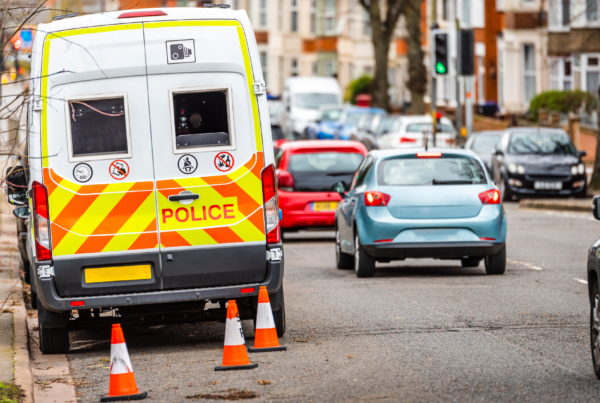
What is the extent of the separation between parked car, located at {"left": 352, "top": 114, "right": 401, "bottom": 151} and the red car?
18108 millimetres

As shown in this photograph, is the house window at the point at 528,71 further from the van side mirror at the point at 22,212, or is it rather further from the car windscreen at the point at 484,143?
the van side mirror at the point at 22,212

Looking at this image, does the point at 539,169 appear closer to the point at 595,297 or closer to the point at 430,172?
the point at 430,172

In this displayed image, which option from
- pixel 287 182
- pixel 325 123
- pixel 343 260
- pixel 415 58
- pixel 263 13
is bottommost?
pixel 325 123

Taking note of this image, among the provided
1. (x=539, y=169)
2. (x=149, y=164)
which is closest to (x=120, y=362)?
(x=149, y=164)

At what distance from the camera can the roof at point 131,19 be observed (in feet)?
28.8

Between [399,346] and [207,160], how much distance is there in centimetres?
207

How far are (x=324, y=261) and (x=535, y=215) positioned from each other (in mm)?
9052

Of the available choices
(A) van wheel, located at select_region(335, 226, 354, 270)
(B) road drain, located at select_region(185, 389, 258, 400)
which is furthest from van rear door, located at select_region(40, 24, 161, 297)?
(A) van wheel, located at select_region(335, 226, 354, 270)

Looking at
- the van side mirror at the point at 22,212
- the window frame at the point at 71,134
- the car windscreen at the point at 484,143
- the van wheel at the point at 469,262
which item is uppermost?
the window frame at the point at 71,134

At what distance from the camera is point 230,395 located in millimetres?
7273

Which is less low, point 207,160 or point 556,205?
point 207,160

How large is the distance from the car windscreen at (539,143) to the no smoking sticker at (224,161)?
19977 millimetres

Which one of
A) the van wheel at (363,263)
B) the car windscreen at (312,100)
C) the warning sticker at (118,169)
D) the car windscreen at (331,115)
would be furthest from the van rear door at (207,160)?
the car windscreen at (312,100)

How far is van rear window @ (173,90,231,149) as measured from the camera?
29.3 feet
